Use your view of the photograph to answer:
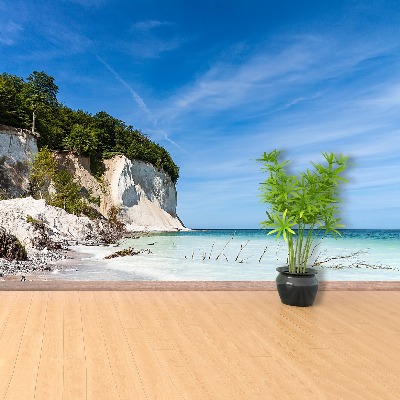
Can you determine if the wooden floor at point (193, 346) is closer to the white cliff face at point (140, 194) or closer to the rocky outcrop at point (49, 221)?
the rocky outcrop at point (49, 221)

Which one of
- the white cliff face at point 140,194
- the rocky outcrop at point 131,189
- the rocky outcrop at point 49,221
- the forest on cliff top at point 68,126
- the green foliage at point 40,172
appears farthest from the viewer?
the white cliff face at point 140,194

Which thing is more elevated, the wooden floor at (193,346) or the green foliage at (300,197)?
the green foliage at (300,197)

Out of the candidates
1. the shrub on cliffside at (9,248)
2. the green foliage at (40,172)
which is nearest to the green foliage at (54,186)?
the green foliage at (40,172)

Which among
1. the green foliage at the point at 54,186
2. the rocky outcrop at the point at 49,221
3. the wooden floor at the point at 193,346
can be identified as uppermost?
the green foliage at the point at 54,186

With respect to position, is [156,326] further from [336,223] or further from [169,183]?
[169,183]

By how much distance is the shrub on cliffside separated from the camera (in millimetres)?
9602

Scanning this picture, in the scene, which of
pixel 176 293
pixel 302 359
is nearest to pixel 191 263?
pixel 176 293

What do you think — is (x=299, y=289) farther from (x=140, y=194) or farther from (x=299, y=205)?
(x=140, y=194)

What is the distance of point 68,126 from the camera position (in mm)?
38812

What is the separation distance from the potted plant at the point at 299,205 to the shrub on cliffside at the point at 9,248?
7.81m

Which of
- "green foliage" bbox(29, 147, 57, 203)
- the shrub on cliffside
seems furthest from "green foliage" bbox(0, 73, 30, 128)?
the shrub on cliffside

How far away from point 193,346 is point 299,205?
1741 mm

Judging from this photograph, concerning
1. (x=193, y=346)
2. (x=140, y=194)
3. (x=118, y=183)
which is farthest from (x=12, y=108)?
(x=193, y=346)

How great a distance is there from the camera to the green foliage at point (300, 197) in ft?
12.2
